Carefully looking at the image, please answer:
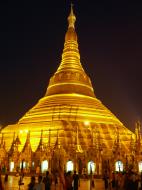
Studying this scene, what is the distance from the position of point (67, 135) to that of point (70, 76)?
11707mm

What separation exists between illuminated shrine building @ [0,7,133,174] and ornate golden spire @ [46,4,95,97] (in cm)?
13

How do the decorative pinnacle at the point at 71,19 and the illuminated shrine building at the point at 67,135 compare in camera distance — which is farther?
the decorative pinnacle at the point at 71,19

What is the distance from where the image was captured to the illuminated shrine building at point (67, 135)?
3422cm

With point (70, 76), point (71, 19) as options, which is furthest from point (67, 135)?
point (71, 19)

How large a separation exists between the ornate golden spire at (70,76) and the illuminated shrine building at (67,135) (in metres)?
0.13

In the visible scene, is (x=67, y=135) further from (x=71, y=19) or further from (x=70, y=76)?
(x=71, y=19)

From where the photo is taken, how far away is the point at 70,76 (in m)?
45.8

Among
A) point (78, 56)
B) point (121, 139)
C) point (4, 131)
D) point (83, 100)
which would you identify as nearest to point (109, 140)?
point (121, 139)

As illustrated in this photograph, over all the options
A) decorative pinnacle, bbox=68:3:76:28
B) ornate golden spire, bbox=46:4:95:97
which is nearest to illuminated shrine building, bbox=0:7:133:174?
ornate golden spire, bbox=46:4:95:97

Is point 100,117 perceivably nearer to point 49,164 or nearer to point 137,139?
point 137,139

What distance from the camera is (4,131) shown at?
133 ft

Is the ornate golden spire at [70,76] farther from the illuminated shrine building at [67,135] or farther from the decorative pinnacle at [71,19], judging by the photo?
the decorative pinnacle at [71,19]

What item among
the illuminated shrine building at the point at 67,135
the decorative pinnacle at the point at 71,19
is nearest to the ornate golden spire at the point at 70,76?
the illuminated shrine building at the point at 67,135

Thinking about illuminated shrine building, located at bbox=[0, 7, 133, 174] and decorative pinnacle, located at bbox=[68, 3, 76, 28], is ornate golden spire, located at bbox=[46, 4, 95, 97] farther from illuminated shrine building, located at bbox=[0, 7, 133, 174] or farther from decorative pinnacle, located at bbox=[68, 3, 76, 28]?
decorative pinnacle, located at bbox=[68, 3, 76, 28]
